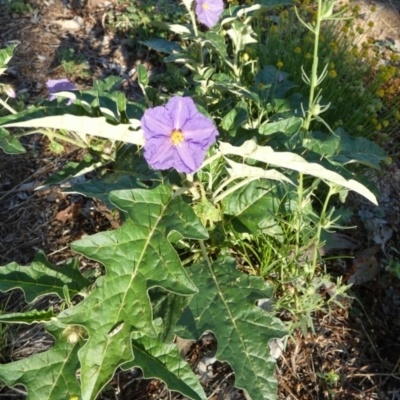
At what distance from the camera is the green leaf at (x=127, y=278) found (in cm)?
145

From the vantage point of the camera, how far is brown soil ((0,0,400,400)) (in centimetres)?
192

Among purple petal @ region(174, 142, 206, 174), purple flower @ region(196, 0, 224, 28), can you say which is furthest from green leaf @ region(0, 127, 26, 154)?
purple flower @ region(196, 0, 224, 28)

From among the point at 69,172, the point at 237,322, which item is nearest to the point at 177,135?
the point at 69,172

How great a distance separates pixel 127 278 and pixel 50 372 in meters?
0.45

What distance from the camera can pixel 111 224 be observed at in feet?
7.68

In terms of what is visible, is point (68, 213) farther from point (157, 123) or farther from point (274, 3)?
point (274, 3)

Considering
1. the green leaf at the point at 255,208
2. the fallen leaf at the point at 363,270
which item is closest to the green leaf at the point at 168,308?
the green leaf at the point at 255,208

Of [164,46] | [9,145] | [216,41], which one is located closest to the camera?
[9,145]

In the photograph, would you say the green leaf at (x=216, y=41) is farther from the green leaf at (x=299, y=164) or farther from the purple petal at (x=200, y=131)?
the green leaf at (x=299, y=164)

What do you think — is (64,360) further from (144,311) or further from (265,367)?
(265,367)

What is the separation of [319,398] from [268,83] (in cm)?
141

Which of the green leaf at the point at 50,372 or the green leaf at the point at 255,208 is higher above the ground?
the green leaf at the point at 255,208

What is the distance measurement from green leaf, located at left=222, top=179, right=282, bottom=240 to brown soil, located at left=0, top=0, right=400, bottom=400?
0.45 meters

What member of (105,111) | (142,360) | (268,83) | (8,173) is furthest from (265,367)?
(8,173)
